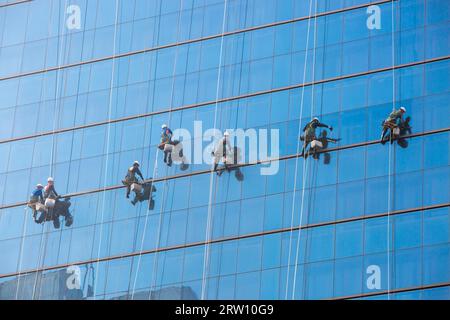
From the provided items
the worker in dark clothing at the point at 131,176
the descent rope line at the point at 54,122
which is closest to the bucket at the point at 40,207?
the descent rope line at the point at 54,122

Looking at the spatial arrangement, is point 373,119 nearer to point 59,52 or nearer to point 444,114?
point 444,114

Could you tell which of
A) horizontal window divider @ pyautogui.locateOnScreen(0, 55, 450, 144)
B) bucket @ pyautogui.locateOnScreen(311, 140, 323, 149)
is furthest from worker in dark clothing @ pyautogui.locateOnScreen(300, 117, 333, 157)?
horizontal window divider @ pyautogui.locateOnScreen(0, 55, 450, 144)

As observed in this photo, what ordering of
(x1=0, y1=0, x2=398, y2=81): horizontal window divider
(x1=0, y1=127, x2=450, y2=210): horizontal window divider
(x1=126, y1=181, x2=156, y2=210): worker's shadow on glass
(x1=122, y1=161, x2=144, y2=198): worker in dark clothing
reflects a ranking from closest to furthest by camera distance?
(x1=0, y1=127, x2=450, y2=210): horizontal window divider, (x1=0, y1=0, x2=398, y2=81): horizontal window divider, (x1=126, y1=181, x2=156, y2=210): worker's shadow on glass, (x1=122, y1=161, x2=144, y2=198): worker in dark clothing

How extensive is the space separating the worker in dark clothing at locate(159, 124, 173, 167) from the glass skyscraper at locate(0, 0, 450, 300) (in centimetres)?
37

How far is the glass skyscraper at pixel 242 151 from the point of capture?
66375 mm

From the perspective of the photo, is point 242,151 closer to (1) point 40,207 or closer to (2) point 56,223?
(2) point 56,223

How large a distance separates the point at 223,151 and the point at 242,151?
31.0 inches

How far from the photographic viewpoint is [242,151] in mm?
70312

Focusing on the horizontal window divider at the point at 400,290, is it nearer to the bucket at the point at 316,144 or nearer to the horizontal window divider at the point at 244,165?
the horizontal window divider at the point at 244,165

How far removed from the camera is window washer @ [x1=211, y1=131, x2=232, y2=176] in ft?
231

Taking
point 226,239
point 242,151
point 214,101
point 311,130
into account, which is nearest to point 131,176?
point 214,101

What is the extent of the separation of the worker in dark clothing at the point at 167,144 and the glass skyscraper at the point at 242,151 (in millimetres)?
366

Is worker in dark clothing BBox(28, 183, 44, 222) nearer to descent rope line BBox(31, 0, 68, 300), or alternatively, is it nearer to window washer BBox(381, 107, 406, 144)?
descent rope line BBox(31, 0, 68, 300)
